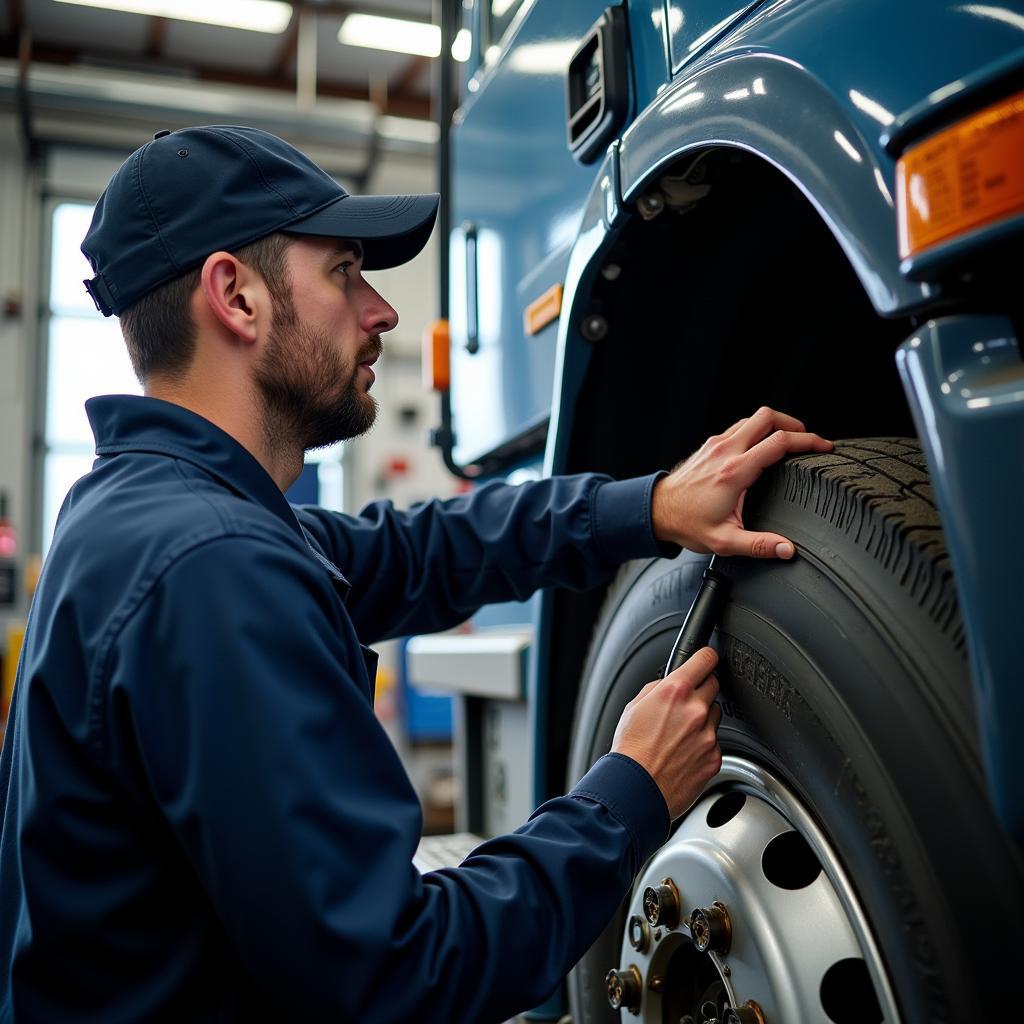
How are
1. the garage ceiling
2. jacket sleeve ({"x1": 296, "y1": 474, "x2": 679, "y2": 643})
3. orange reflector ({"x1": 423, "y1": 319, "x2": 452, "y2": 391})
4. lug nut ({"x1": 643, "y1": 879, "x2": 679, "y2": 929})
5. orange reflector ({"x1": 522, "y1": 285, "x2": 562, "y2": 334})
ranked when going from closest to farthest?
lug nut ({"x1": 643, "y1": 879, "x2": 679, "y2": 929}), jacket sleeve ({"x1": 296, "y1": 474, "x2": 679, "y2": 643}), orange reflector ({"x1": 522, "y1": 285, "x2": 562, "y2": 334}), orange reflector ({"x1": 423, "y1": 319, "x2": 452, "y2": 391}), the garage ceiling

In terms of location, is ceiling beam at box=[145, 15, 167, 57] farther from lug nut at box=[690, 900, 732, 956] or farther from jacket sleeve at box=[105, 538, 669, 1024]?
lug nut at box=[690, 900, 732, 956]

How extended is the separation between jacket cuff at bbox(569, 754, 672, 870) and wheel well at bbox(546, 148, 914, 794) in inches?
20.1

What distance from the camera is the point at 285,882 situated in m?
0.81

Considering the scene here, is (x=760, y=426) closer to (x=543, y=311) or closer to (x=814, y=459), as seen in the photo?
(x=814, y=459)

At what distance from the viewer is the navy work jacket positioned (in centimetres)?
82

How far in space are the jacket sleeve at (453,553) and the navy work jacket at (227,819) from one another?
0.42 metres

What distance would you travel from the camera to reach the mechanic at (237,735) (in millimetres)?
826

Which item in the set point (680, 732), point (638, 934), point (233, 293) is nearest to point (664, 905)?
point (638, 934)

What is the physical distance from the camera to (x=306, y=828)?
0.82 metres

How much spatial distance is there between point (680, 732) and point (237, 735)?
0.41 meters

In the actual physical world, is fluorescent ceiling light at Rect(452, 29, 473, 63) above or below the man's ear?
above

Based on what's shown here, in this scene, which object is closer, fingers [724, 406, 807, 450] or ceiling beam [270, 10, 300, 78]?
fingers [724, 406, 807, 450]

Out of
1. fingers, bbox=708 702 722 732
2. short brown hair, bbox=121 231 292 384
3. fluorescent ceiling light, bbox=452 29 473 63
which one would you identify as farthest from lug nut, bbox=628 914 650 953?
fluorescent ceiling light, bbox=452 29 473 63

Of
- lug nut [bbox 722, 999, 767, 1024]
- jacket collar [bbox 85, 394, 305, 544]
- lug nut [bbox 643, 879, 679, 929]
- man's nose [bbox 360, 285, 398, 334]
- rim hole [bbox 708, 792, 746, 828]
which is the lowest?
lug nut [bbox 722, 999, 767, 1024]
